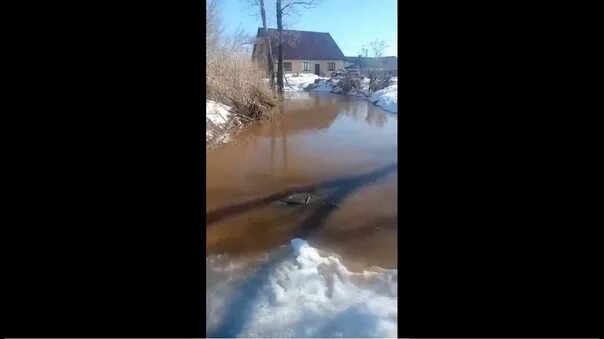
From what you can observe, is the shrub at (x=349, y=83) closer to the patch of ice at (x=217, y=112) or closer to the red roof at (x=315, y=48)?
the red roof at (x=315, y=48)

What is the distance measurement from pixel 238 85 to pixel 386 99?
574 cm

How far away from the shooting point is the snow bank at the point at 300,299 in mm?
1933

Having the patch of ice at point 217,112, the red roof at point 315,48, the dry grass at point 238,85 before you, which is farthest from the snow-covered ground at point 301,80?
the patch of ice at point 217,112

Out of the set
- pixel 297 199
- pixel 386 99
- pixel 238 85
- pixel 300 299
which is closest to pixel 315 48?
pixel 386 99

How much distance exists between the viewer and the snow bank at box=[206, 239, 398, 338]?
193cm

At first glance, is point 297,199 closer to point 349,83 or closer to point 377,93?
point 377,93

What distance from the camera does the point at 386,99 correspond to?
13.1 m

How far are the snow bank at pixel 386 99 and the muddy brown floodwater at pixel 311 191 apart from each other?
3244 mm
